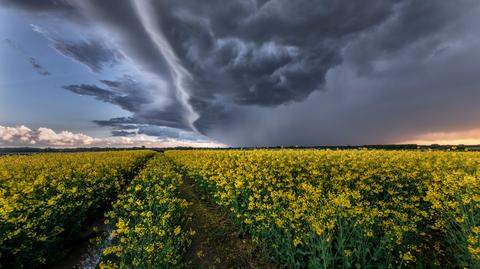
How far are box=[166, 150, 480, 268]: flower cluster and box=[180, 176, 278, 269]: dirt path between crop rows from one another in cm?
46

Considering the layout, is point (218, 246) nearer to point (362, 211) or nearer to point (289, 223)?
point (289, 223)

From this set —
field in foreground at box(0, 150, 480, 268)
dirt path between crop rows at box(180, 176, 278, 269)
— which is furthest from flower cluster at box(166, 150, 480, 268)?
dirt path between crop rows at box(180, 176, 278, 269)

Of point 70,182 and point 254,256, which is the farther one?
point 70,182

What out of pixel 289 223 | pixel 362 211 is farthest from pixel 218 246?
pixel 362 211

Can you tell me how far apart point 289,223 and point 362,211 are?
1812 millimetres

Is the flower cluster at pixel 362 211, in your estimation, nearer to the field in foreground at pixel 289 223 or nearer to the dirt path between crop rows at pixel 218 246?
the field in foreground at pixel 289 223

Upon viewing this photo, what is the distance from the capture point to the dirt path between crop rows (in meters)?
6.42

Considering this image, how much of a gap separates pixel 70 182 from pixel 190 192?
6.73 meters

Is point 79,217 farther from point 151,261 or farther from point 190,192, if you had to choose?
point 190,192

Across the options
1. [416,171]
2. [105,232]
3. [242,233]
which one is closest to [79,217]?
[105,232]

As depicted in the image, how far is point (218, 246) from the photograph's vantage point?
7484 millimetres

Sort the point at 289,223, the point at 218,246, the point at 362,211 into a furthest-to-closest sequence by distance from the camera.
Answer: the point at 218,246 → the point at 289,223 → the point at 362,211

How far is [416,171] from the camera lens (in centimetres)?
851

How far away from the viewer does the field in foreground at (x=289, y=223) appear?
5121 millimetres
